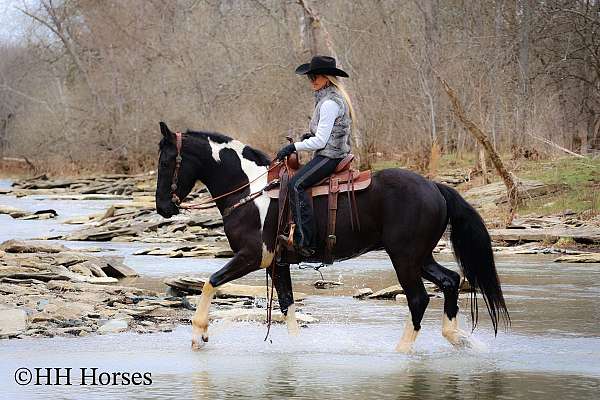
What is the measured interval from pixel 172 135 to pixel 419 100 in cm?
2483

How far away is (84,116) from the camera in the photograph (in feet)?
195

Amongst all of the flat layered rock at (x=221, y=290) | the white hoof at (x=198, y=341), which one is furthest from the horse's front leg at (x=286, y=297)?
the flat layered rock at (x=221, y=290)

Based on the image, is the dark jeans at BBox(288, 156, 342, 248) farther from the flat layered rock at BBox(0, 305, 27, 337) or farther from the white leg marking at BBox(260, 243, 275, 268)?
the flat layered rock at BBox(0, 305, 27, 337)

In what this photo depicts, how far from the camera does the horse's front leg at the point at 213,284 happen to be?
9508mm

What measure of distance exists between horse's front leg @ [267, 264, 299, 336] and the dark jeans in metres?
0.50

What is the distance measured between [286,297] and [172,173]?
1.63 m

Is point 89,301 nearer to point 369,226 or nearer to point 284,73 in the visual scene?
point 369,226

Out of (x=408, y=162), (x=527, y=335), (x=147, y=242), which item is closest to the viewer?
(x=527, y=335)

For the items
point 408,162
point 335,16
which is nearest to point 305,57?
point 335,16

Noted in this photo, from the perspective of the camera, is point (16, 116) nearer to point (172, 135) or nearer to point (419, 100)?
point (419, 100)

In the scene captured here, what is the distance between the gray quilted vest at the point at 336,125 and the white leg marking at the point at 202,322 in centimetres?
163

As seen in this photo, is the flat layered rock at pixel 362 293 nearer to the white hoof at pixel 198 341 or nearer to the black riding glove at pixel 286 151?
the black riding glove at pixel 286 151

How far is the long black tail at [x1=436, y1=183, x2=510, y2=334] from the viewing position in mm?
9992

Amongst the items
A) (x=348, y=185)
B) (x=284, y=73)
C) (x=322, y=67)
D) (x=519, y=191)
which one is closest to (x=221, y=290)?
(x=348, y=185)
